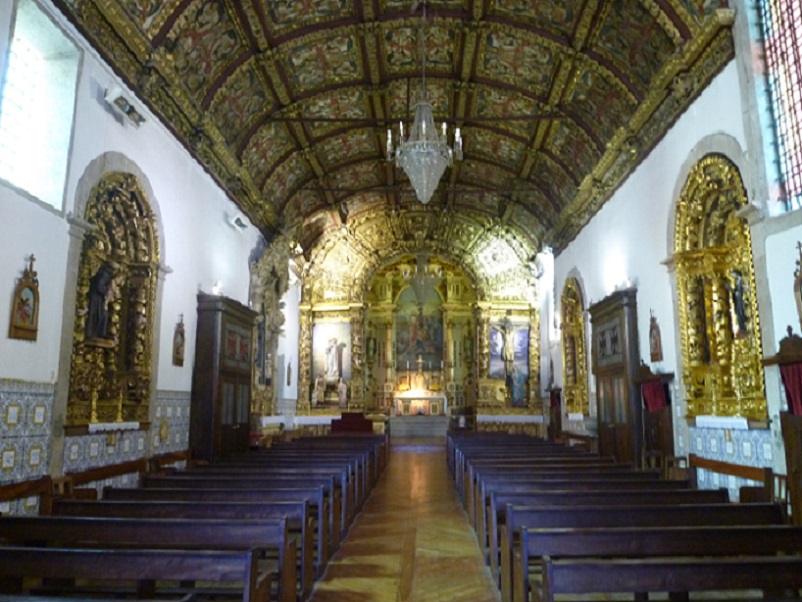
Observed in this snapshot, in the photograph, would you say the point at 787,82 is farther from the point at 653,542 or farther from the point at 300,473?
the point at 300,473

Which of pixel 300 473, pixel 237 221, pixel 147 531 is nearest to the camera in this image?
pixel 147 531

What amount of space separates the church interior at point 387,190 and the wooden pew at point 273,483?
36 cm

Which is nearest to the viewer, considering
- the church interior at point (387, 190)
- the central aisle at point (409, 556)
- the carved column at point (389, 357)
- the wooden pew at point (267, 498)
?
the central aisle at point (409, 556)

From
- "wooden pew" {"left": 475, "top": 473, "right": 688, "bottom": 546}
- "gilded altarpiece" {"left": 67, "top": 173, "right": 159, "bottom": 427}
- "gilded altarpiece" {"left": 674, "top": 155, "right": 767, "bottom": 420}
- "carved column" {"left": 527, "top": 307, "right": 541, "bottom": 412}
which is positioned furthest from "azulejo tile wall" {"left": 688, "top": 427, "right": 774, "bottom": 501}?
"carved column" {"left": 527, "top": 307, "right": 541, "bottom": 412}

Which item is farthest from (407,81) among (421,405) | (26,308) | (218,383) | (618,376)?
(421,405)

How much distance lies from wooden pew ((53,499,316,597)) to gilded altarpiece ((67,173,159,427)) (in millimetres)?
3171

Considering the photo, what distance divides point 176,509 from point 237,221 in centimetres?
1000

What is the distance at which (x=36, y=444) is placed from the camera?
265 inches

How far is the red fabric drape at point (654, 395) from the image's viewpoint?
1056 centimetres

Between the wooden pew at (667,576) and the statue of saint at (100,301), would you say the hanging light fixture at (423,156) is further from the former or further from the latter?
the wooden pew at (667,576)

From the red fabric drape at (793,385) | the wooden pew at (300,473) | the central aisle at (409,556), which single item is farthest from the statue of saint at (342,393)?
the red fabric drape at (793,385)

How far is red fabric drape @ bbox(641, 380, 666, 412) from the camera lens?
10.6m

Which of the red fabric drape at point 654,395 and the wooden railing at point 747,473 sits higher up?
the red fabric drape at point 654,395

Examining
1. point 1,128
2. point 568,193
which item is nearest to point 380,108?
point 568,193
